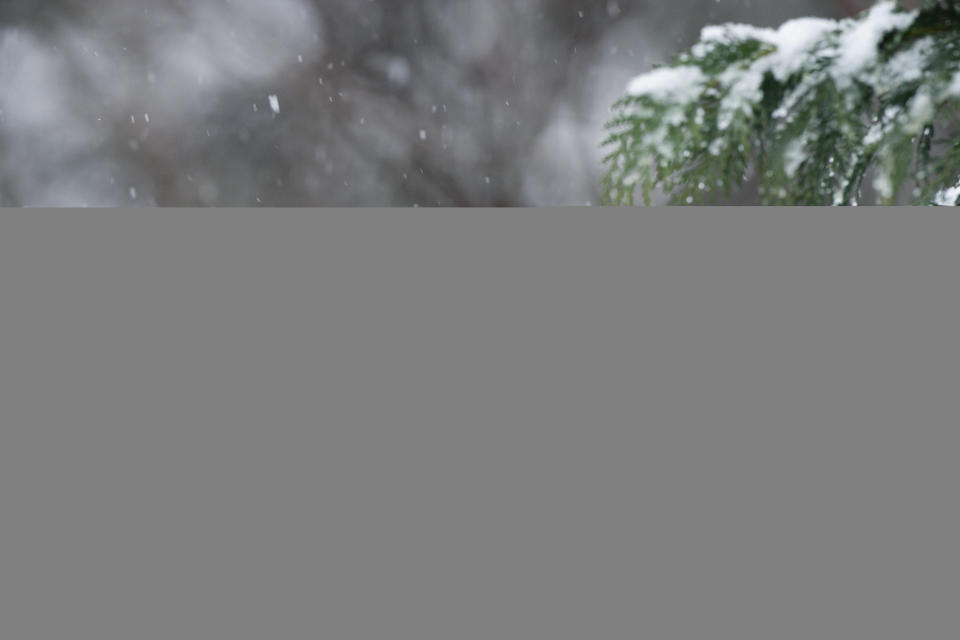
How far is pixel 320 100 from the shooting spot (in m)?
6.80

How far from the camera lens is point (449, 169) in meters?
6.79

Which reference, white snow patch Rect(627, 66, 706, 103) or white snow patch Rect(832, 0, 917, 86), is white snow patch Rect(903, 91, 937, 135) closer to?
white snow patch Rect(832, 0, 917, 86)

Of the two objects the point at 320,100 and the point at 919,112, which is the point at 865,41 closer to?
Answer: the point at 919,112

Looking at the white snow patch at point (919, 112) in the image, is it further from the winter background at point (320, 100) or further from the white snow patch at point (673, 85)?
the winter background at point (320, 100)

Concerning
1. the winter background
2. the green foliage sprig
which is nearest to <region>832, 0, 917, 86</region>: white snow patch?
A: the green foliage sprig

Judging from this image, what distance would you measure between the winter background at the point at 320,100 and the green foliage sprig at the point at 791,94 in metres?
5.89

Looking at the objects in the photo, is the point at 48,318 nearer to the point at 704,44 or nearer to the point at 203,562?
the point at 203,562

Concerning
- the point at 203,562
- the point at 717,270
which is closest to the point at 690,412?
the point at 717,270

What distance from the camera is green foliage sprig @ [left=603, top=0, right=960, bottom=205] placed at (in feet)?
2.53

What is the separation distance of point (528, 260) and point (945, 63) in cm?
40

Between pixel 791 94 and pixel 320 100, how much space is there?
6277mm

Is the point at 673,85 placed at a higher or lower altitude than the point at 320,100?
lower

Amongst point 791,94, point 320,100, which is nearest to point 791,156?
point 791,94

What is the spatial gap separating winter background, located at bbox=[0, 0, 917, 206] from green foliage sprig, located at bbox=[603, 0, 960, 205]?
5890 mm
